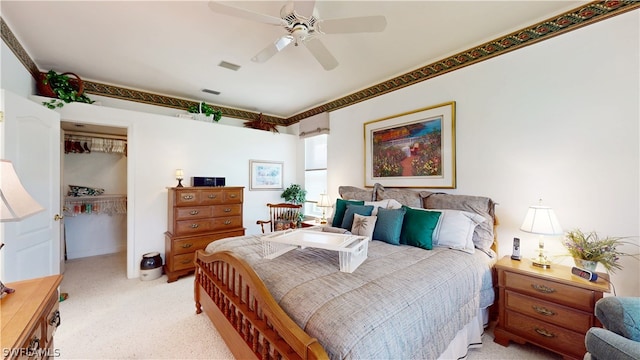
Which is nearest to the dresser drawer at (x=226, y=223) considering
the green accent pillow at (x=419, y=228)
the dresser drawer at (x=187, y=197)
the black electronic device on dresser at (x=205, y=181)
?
the dresser drawer at (x=187, y=197)

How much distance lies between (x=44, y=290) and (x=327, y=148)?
3.74 m

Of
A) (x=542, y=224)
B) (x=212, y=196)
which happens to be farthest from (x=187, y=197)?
(x=542, y=224)

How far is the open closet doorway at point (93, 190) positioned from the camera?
407 cm

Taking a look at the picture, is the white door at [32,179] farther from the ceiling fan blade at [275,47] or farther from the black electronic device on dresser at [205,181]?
the ceiling fan blade at [275,47]

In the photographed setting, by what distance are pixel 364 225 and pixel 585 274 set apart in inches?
65.1

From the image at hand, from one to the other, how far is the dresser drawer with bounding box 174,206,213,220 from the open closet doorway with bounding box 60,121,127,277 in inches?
56.9

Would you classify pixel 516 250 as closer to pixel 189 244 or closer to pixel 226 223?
pixel 226 223

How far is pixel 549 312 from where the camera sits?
1.84m

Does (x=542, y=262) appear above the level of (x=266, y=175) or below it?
below

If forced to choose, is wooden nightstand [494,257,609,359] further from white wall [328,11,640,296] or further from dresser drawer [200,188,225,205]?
dresser drawer [200,188,225,205]

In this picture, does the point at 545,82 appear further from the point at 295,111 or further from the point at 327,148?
the point at 295,111

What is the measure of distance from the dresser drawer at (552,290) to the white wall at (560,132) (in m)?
0.51

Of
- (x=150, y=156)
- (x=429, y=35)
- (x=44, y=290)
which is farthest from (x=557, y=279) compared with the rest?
(x=150, y=156)

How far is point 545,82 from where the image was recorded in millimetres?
2215
